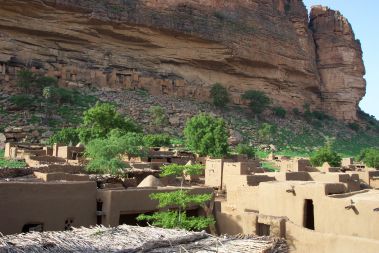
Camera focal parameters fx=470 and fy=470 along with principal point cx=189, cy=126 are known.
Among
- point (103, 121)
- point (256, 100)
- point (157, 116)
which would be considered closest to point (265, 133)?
point (256, 100)

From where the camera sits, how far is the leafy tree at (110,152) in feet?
55.7

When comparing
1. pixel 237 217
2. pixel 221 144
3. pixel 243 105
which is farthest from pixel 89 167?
pixel 243 105

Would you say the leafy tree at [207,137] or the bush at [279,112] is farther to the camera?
the bush at [279,112]

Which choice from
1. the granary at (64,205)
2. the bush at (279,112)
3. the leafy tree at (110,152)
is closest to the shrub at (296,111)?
the bush at (279,112)

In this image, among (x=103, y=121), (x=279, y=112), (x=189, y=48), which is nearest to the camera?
(x=103, y=121)

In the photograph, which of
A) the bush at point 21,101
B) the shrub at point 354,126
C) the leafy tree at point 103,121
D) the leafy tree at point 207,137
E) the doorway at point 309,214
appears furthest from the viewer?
the shrub at point 354,126

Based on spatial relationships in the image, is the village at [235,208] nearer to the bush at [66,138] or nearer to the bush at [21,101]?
the bush at [66,138]

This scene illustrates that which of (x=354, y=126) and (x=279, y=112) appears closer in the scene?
(x=279, y=112)

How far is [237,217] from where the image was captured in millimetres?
10891

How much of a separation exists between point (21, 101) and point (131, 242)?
1368 inches

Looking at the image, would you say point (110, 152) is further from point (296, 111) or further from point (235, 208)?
point (296, 111)

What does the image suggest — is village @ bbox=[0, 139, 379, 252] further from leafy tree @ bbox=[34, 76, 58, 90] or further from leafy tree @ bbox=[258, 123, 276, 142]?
leafy tree @ bbox=[258, 123, 276, 142]

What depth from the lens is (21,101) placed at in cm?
3919

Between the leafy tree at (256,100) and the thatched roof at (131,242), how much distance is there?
48.6 metres
